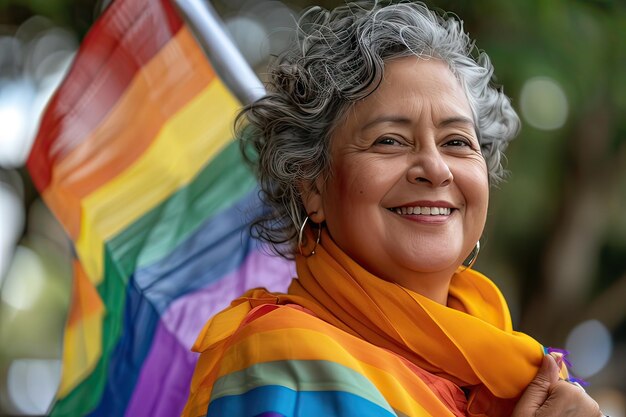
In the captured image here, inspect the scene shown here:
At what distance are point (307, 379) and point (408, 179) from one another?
55 centimetres

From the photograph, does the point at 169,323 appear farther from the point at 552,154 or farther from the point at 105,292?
the point at 552,154

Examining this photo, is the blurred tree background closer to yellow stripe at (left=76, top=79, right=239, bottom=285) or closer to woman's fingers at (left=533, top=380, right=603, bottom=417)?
yellow stripe at (left=76, top=79, right=239, bottom=285)

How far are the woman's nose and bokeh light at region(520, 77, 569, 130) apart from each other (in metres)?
2.39

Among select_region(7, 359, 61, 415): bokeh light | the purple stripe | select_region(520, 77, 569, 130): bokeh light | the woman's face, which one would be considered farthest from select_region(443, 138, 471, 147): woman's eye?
select_region(7, 359, 61, 415): bokeh light

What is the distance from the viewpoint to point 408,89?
8.73ft

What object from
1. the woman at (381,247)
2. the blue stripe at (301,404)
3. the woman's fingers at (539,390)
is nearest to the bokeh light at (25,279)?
the woman at (381,247)

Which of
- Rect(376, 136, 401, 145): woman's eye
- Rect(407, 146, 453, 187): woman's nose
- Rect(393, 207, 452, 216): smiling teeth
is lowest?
Rect(393, 207, 452, 216): smiling teeth

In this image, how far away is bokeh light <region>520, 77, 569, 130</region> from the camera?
16.3 ft

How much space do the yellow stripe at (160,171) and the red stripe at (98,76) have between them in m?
0.18

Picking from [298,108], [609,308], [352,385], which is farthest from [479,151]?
[609,308]

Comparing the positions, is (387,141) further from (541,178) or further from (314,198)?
(541,178)

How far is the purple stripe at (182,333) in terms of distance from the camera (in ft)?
10.4

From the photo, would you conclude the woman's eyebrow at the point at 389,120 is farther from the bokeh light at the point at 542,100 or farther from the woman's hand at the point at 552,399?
the bokeh light at the point at 542,100

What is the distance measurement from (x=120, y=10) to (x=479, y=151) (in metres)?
1.29
